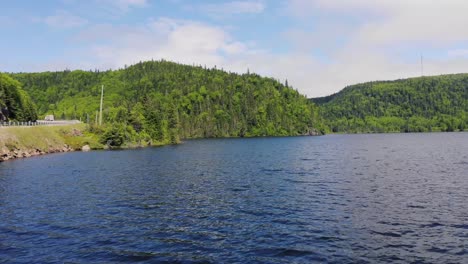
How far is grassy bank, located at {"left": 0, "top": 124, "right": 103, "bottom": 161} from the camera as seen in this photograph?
88250 mm

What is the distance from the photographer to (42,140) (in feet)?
340

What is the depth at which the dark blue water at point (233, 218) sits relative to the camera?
78.4 feet

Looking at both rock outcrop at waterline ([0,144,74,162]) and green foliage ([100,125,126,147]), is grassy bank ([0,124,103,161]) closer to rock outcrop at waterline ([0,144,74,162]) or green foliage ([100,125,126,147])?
rock outcrop at waterline ([0,144,74,162])

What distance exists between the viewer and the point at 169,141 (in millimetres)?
169250

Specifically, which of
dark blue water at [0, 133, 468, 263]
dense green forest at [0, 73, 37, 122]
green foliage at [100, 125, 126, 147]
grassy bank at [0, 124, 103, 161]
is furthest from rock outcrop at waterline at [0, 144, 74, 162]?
dense green forest at [0, 73, 37, 122]

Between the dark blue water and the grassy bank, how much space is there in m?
34.3

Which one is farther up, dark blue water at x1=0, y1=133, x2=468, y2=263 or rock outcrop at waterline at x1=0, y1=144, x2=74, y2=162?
rock outcrop at waterline at x1=0, y1=144, x2=74, y2=162

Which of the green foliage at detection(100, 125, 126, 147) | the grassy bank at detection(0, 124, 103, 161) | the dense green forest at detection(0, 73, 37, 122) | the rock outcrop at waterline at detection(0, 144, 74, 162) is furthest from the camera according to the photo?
the dense green forest at detection(0, 73, 37, 122)

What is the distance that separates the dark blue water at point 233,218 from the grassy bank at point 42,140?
3434 cm

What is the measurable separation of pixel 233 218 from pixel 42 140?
295 feet

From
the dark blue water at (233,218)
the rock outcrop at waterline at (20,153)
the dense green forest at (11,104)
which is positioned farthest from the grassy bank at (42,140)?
the dark blue water at (233,218)

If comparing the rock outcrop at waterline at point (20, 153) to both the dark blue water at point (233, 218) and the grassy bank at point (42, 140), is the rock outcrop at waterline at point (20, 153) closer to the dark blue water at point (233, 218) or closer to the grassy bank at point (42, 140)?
the grassy bank at point (42, 140)

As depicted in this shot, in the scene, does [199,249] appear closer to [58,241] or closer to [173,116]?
[58,241]

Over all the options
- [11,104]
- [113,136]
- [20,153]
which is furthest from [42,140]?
[11,104]
